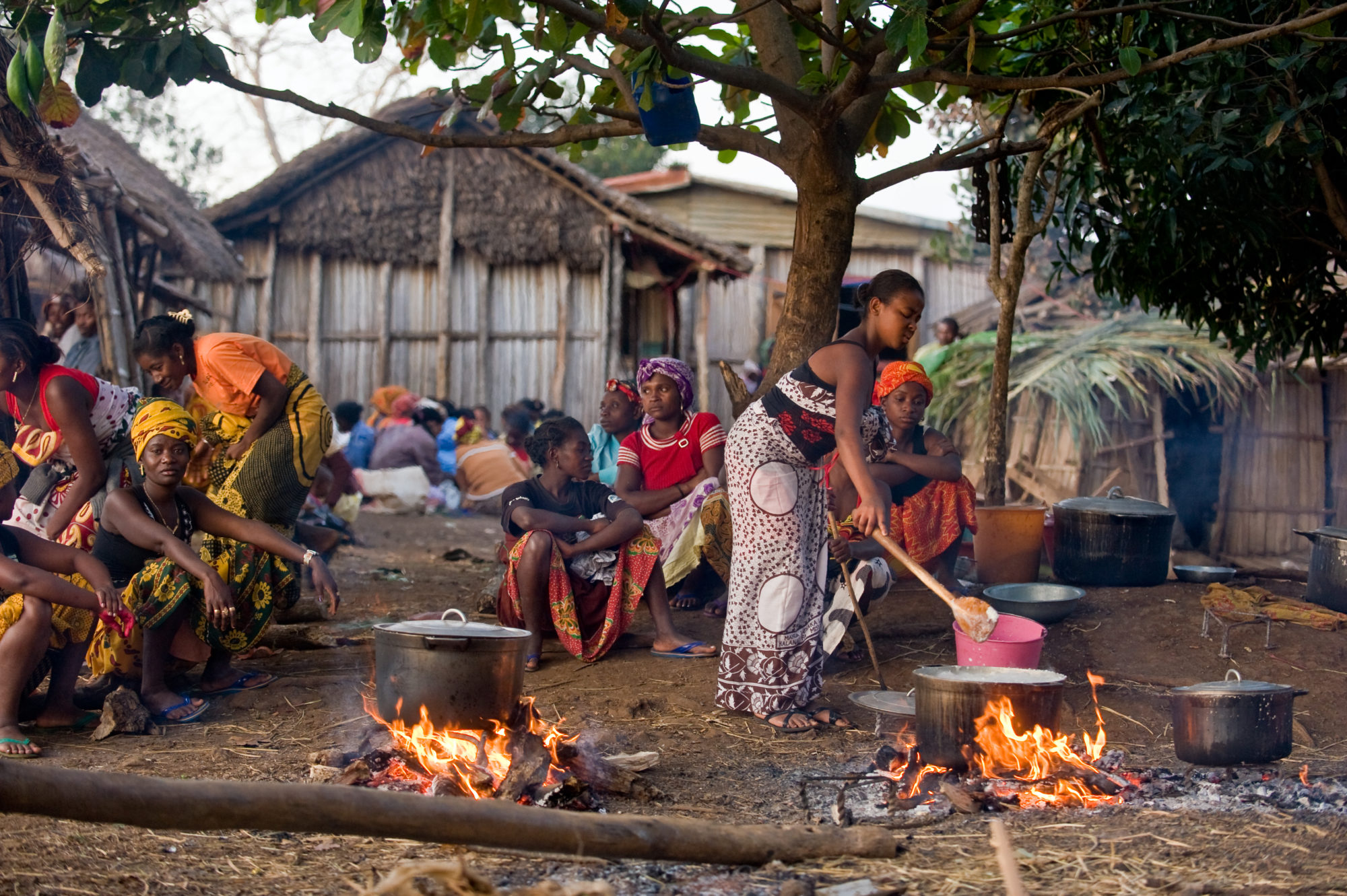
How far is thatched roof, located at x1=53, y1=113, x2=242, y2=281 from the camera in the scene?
763 centimetres

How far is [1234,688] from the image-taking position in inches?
146

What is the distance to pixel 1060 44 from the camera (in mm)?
5297

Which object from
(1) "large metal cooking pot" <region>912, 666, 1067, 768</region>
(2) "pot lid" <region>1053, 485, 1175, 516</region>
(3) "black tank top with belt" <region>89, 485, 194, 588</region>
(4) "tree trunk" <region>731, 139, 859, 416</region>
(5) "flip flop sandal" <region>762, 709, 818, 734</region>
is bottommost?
(5) "flip flop sandal" <region>762, 709, 818, 734</region>

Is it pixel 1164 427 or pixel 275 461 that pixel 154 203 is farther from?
pixel 1164 427

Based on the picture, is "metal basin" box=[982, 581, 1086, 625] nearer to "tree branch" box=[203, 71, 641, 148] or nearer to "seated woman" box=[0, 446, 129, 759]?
"tree branch" box=[203, 71, 641, 148]

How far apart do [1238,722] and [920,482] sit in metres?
2.38

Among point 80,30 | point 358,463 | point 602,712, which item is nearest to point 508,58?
point 80,30

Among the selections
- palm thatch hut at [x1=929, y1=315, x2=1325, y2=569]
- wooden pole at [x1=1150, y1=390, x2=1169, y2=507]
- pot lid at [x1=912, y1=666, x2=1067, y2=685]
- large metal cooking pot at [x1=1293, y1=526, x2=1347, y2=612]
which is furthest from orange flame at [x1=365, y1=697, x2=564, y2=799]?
wooden pole at [x1=1150, y1=390, x2=1169, y2=507]

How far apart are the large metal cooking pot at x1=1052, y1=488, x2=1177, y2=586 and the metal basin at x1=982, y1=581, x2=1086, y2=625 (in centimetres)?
70

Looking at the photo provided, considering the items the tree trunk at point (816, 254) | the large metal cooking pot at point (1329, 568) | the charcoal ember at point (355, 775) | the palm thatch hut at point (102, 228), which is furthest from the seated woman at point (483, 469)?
the charcoal ember at point (355, 775)

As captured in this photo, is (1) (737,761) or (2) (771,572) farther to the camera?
(2) (771,572)

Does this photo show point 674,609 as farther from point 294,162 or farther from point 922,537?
point 294,162

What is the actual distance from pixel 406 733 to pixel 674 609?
2.69 m

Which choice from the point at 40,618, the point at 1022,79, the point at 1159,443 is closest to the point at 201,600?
the point at 40,618
